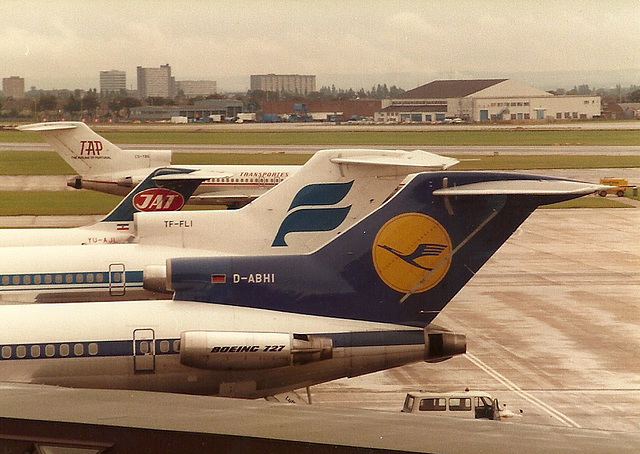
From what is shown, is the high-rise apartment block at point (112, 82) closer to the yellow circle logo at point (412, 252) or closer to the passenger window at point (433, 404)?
the passenger window at point (433, 404)

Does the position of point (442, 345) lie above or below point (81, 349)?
below

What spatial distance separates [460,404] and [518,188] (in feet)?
13.1

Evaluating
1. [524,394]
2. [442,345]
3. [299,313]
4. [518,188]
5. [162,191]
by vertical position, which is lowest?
[524,394]

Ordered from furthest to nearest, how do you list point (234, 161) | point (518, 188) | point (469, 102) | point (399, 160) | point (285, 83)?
1. point (285, 83)
2. point (469, 102)
3. point (234, 161)
4. point (399, 160)
5. point (518, 188)

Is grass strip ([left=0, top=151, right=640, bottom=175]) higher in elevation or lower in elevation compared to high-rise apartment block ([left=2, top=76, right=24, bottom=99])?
lower

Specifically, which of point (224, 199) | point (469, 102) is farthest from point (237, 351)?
point (469, 102)

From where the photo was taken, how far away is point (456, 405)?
14.5m

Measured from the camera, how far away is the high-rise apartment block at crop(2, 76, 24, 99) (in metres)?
47.2

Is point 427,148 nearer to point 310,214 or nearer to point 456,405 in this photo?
point 310,214

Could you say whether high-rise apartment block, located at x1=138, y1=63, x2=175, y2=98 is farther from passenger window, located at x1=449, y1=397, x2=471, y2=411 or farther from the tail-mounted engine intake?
the tail-mounted engine intake

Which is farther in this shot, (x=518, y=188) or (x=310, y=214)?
(x=310, y=214)

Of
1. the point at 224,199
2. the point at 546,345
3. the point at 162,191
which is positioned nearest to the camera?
the point at 546,345

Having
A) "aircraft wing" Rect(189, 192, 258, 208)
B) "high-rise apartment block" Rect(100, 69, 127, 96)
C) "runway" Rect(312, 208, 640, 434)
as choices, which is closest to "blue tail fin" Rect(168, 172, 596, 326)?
"runway" Rect(312, 208, 640, 434)

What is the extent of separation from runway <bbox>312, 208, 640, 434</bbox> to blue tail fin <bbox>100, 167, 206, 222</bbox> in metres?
8.46
